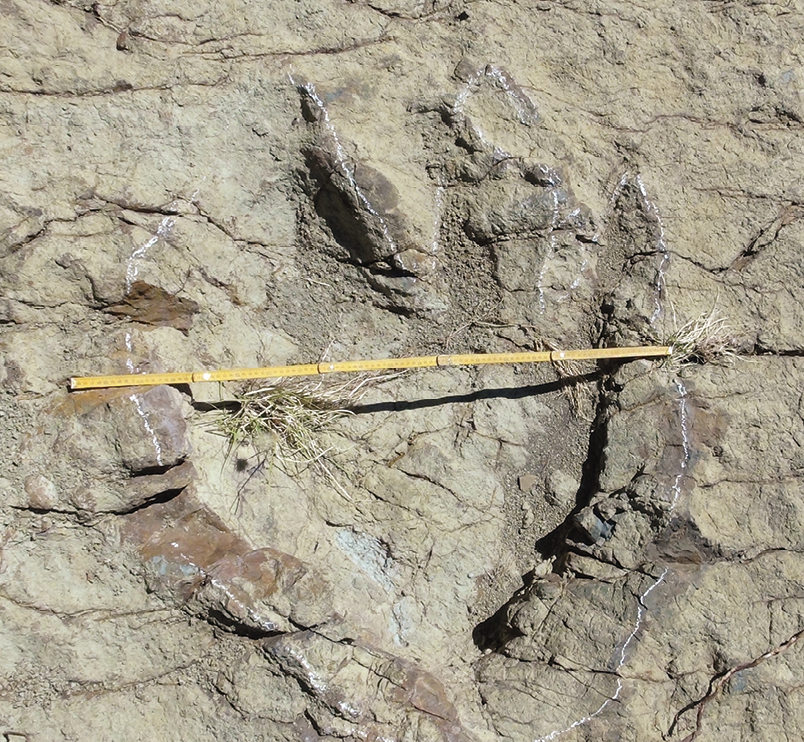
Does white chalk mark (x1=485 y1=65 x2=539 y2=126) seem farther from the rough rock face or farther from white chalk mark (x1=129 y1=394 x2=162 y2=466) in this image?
white chalk mark (x1=129 y1=394 x2=162 y2=466)

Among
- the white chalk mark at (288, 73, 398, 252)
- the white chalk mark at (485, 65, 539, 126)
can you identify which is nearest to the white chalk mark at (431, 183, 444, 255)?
the white chalk mark at (288, 73, 398, 252)

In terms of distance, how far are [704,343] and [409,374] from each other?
50.4 inches

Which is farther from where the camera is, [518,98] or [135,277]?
[518,98]

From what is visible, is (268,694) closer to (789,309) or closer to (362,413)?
(362,413)

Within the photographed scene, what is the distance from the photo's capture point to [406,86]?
10.9 feet

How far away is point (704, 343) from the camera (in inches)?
128

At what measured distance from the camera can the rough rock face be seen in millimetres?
2881

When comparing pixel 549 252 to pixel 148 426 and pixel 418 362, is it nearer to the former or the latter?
Result: pixel 418 362

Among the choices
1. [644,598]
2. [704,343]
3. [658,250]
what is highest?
[658,250]

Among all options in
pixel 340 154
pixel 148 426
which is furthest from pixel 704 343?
pixel 148 426

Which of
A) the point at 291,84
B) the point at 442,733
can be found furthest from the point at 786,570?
the point at 291,84

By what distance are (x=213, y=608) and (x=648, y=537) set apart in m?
1.74

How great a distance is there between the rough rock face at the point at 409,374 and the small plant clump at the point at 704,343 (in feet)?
0.18

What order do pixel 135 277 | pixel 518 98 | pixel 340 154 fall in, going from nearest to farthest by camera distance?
pixel 135 277 < pixel 340 154 < pixel 518 98
